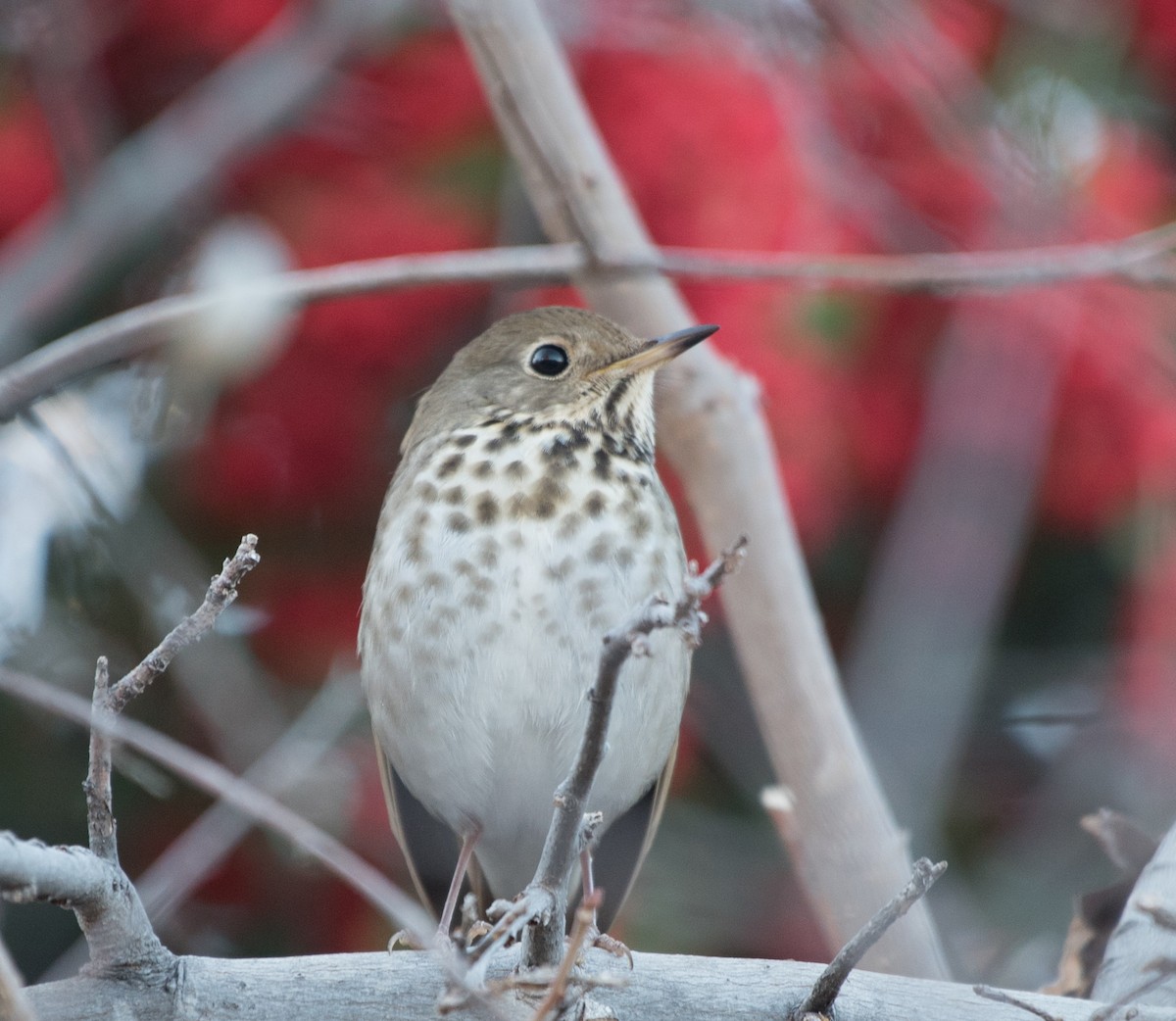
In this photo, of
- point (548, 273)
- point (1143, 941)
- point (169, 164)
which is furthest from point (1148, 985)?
point (169, 164)

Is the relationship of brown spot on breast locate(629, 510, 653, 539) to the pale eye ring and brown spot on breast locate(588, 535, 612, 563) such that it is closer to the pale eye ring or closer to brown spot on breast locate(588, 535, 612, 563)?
brown spot on breast locate(588, 535, 612, 563)

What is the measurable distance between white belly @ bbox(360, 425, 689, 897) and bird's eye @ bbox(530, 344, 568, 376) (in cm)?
31

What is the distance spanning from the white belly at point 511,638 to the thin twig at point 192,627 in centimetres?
113

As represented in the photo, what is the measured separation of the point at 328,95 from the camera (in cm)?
368

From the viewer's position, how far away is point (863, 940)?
1.82m

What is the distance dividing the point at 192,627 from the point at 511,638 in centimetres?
120

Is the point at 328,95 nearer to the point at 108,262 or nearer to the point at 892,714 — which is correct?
the point at 108,262

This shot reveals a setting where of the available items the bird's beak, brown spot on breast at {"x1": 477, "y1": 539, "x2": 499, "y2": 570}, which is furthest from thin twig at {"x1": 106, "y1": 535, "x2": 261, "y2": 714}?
the bird's beak

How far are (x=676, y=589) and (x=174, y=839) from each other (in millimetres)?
1360

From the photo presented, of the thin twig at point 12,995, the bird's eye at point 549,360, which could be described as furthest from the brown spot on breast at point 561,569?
the thin twig at point 12,995

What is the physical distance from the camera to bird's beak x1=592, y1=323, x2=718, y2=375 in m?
2.95

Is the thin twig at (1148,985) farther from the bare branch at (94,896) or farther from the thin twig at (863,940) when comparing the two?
the bare branch at (94,896)

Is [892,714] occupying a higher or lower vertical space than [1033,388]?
lower

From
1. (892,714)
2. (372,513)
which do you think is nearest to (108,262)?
(372,513)
